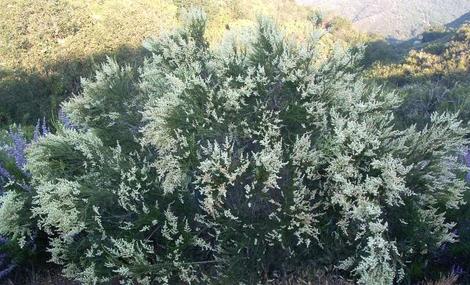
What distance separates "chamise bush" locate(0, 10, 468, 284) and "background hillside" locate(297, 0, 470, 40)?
406 feet

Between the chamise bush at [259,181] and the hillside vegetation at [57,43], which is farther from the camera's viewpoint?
the hillside vegetation at [57,43]

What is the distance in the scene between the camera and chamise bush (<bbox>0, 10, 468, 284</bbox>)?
4789 millimetres

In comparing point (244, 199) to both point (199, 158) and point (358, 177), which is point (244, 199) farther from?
point (358, 177)

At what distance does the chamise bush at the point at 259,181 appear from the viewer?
4.79 m

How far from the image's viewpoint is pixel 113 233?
17.8 feet

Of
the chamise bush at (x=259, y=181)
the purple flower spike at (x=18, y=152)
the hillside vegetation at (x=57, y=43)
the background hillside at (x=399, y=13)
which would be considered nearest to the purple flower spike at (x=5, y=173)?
the purple flower spike at (x=18, y=152)

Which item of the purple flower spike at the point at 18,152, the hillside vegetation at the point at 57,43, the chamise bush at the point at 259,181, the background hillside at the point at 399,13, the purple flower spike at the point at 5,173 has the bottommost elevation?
the background hillside at the point at 399,13

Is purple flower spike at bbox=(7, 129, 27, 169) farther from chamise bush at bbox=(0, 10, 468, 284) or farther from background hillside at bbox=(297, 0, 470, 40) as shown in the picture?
background hillside at bbox=(297, 0, 470, 40)

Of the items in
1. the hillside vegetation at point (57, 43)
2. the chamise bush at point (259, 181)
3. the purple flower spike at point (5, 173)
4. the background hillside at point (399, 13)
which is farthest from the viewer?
the background hillside at point (399, 13)

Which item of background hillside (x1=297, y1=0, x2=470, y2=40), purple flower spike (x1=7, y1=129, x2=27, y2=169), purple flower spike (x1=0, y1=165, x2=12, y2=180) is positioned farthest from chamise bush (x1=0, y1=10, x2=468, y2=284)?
background hillside (x1=297, y1=0, x2=470, y2=40)

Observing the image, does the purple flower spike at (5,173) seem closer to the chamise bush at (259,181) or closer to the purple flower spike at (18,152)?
the purple flower spike at (18,152)

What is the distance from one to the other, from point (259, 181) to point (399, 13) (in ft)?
496

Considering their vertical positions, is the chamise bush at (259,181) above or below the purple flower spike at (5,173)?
above

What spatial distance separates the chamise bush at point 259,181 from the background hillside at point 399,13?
123599 mm
